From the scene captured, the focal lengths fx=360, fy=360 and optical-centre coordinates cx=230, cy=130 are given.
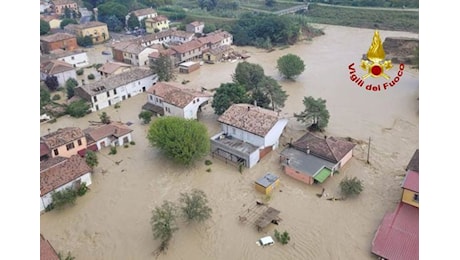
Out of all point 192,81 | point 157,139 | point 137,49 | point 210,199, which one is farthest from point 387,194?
point 137,49

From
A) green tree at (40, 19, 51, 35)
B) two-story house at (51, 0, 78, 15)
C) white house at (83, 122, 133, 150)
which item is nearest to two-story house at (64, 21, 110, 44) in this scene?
green tree at (40, 19, 51, 35)

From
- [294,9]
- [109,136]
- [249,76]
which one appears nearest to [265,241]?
[109,136]

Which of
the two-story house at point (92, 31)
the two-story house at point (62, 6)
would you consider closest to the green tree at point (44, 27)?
the two-story house at point (92, 31)

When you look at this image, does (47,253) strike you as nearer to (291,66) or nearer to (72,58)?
(291,66)

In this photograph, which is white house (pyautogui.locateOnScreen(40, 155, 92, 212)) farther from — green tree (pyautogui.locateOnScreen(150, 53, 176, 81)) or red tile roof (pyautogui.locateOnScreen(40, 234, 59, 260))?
green tree (pyautogui.locateOnScreen(150, 53, 176, 81))

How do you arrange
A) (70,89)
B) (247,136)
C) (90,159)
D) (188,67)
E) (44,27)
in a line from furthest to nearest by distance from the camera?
(44,27) < (188,67) < (70,89) < (247,136) < (90,159)

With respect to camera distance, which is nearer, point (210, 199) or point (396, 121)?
point (210, 199)

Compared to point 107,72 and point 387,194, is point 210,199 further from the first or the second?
point 107,72
